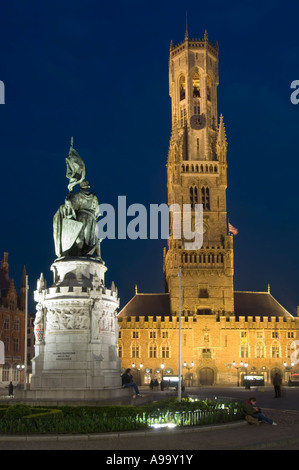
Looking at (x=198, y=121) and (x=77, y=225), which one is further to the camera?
(x=198, y=121)

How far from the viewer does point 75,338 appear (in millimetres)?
24453

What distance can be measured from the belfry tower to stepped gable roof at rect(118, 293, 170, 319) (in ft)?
5.94

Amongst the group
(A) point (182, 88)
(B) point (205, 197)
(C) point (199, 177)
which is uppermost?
(A) point (182, 88)

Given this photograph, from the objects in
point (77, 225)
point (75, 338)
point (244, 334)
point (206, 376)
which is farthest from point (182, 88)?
point (75, 338)

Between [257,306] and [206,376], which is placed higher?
[257,306]

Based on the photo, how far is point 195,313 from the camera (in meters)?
73.9

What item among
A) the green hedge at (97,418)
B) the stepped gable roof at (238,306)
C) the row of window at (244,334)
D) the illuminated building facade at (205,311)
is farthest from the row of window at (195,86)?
the green hedge at (97,418)

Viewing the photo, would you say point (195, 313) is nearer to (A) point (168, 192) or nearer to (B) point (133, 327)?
(B) point (133, 327)

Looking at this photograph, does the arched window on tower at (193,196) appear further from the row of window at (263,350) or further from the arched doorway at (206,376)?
the arched doorway at (206,376)

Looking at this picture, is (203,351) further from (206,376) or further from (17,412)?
(17,412)

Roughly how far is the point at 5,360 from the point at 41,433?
161 ft

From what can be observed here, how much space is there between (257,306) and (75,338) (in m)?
56.5
